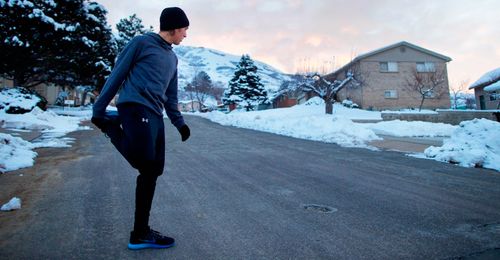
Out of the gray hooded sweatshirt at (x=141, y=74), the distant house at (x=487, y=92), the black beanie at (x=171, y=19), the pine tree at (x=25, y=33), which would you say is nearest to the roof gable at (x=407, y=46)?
the distant house at (x=487, y=92)

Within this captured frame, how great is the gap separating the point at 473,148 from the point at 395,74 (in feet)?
96.9

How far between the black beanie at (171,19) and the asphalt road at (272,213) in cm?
175

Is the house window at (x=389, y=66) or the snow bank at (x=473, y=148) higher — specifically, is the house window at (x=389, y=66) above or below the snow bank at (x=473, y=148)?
above

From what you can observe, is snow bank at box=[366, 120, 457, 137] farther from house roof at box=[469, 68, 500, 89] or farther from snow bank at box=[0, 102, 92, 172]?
house roof at box=[469, 68, 500, 89]

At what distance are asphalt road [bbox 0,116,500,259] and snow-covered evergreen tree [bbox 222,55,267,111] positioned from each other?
39.3m

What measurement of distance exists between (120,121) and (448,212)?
3.37 m

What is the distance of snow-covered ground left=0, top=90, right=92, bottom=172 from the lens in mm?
6102

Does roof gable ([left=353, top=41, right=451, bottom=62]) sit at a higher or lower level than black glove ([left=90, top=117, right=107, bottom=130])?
higher

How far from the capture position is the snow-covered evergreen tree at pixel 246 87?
45031mm

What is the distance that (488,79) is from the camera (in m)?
30.6

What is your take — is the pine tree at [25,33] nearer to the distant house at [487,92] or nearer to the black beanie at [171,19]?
the black beanie at [171,19]

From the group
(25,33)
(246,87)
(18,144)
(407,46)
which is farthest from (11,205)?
(246,87)

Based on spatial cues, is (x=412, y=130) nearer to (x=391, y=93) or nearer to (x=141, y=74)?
(x=141, y=74)

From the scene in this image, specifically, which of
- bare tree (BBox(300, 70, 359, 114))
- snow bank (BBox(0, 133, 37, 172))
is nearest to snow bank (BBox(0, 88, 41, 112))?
snow bank (BBox(0, 133, 37, 172))
